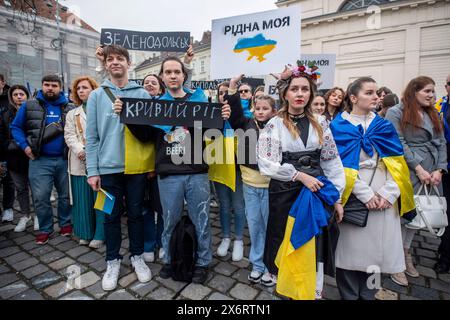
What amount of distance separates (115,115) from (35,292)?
2036mm

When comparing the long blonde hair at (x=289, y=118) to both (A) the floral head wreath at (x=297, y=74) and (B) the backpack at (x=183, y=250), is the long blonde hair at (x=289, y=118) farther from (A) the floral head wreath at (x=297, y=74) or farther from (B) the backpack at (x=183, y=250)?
(B) the backpack at (x=183, y=250)

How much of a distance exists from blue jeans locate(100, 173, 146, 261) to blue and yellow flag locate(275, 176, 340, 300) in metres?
1.69

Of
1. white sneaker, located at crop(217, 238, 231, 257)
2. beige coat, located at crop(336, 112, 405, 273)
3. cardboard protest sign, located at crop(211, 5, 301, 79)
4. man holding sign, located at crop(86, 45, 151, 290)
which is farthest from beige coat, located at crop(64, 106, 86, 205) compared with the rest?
beige coat, located at crop(336, 112, 405, 273)

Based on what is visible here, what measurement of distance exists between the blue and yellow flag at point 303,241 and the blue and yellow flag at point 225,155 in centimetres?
106

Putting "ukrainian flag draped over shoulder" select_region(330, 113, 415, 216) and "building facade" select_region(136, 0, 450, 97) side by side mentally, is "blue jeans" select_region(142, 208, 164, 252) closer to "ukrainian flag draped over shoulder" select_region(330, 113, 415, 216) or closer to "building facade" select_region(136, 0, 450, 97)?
"ukrainian flag draped over shoulder" select_region(330, 113, 415, 216)

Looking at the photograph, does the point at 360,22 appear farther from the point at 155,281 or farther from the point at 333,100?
the point at 155,281

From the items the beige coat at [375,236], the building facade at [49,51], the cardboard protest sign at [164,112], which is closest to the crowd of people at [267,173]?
the beige coat at [375,236]

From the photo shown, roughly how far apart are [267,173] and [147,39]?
3.07 m

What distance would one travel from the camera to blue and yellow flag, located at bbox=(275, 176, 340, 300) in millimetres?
2072

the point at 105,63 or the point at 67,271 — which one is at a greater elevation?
the point at 105,63
